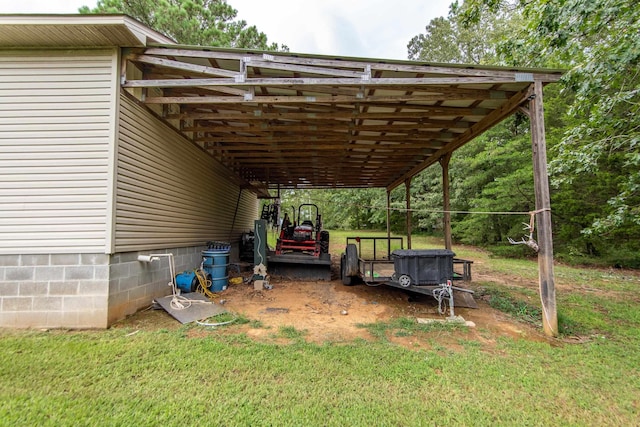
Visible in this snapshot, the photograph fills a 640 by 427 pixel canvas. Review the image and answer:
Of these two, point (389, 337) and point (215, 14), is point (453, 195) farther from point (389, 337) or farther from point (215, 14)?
point (215, 14)

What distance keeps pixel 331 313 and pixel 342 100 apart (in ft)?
10.8

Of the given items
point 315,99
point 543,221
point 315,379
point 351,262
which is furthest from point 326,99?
point 315,379

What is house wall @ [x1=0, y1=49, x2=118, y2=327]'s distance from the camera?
3482mm

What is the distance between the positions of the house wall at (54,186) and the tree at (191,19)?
7.34 m

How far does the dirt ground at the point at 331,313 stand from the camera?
357cm

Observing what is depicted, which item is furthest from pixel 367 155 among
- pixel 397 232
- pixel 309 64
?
pixel 397 232

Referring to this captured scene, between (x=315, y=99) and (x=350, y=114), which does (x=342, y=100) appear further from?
(x=350, y=114)

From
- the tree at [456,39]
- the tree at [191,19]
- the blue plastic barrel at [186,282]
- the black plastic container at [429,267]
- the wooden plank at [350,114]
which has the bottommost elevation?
the blue plastic barrel at [186,282]

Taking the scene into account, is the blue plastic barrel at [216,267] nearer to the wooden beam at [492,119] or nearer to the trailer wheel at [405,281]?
the trailer wheel at [405,281]

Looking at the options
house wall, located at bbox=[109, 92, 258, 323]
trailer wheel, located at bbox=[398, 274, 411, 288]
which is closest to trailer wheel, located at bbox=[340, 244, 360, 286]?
trailer wheel, located at bbox=[398, 274, 411, 288]

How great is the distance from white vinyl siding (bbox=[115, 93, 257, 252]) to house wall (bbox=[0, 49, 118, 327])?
0.26 meters

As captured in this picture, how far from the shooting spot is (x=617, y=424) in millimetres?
1947

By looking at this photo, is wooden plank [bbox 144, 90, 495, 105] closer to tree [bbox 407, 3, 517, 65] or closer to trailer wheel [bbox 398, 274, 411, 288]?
trailer wheel [bbox 398, 274, 411, 288]

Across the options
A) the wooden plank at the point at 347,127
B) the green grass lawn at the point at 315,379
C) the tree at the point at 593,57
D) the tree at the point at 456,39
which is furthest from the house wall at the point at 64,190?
the tree at the point at 456,39
